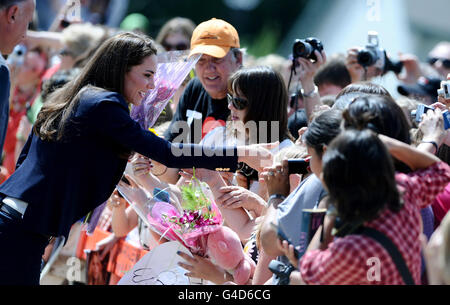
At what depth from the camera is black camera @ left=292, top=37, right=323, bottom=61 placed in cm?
433

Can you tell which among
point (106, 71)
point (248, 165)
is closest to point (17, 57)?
point (106, 71)

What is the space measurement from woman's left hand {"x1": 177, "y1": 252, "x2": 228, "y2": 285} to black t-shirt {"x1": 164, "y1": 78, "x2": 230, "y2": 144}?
143 cm

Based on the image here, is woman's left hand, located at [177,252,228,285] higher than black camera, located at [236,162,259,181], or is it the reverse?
A: black camera, located at [236,162,259,181]

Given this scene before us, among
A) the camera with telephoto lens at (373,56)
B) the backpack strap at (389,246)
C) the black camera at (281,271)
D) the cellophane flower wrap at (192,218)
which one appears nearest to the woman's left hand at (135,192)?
the cellophane flower wrap at (192,218)

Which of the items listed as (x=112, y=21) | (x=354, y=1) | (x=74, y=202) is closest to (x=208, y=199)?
(x=74, y=202)

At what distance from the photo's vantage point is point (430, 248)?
1923mm

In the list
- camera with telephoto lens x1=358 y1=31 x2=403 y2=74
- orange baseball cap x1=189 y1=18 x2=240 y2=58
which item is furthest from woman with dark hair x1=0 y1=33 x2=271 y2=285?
camera with telephoto lens x1=358 y1=31 x2=403 y2=74

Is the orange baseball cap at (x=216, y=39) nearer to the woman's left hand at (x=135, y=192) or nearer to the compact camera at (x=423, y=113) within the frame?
the woman's left hand at (x=135, y=192)

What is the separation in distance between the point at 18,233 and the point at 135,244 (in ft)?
6.08

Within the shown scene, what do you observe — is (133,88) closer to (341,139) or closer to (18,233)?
(18,233)

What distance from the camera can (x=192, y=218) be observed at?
3123 millimetres

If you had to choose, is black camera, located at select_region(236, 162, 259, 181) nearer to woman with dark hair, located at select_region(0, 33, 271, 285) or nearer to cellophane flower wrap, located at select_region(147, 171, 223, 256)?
cellophane flower wrap, located at select_region(147, 171, 223, 256)

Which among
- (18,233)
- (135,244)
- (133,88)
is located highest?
(133,88)

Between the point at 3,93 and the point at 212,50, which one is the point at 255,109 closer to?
the point at 212,50
